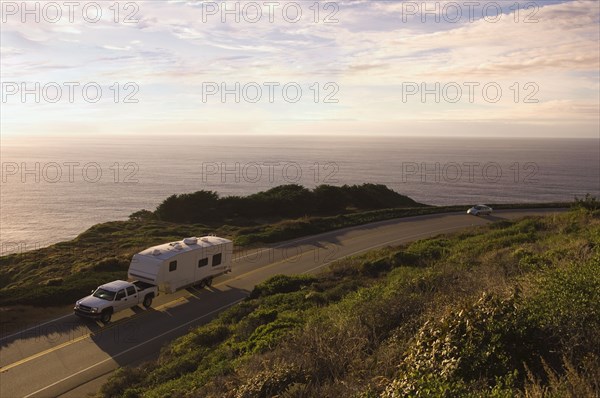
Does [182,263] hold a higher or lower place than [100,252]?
higher

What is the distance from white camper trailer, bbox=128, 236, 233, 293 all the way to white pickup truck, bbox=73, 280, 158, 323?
64cm

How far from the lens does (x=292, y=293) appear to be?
21.2m

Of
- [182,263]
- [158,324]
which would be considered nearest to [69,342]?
[158,324]

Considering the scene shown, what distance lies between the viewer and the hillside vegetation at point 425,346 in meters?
7.46

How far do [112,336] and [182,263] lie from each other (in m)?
5.60

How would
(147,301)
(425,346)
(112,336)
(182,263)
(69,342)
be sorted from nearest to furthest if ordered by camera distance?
1. (425,346)
2. (69,342)
3. (112,336)
4. (147,301)
5. (182,263)

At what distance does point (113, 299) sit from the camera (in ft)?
70.8

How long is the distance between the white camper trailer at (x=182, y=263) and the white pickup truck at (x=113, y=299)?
643 mm

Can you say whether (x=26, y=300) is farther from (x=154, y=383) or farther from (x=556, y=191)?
(x=556, y=191)

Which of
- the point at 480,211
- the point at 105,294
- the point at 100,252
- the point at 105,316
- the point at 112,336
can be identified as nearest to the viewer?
the point at 112,336

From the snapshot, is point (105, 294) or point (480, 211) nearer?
point (105, 294)

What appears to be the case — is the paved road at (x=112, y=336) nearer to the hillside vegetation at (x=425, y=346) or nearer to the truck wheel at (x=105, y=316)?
the truck wheel at (x=105, y=316)

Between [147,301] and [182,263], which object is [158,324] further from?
[182,263]

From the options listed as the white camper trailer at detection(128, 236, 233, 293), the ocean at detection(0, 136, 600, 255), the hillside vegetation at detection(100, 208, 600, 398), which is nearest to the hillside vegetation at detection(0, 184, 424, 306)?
the white camper trailer at detection(128, 236, 233, 293)
